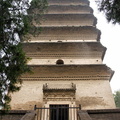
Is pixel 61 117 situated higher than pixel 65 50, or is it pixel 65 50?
pixel 65 50

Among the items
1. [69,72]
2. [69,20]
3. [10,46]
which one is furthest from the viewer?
[69,20]

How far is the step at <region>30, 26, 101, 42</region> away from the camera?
42.2 feet

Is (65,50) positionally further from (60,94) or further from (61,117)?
(61,117)

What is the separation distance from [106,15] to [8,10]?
8.27 ft

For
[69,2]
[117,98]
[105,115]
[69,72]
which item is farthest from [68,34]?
[117,98]

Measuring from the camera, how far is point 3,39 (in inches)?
192

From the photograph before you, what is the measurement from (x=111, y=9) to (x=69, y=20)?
950 centimetres

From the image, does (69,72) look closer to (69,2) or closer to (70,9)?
(70,9)

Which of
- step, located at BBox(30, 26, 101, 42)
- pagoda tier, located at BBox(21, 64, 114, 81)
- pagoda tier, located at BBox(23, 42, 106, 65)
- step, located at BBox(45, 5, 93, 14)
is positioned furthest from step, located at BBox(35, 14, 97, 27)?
pagoda tier, located at BBox(21, 64, 114, 81)

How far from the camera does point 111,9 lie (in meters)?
5.13

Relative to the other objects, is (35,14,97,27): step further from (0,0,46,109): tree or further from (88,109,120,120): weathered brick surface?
(0,0,46,109): tree

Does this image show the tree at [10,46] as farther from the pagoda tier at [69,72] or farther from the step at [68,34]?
the step at [68,34]

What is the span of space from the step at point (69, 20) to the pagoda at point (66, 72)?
3.40 ft

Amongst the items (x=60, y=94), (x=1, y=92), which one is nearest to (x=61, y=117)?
(x=60, y=94)
